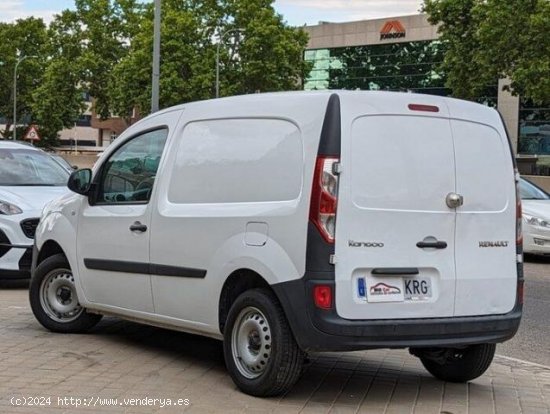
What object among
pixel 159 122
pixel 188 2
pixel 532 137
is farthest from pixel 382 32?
pixel 159 122

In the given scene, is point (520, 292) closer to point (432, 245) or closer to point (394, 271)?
point (432, 245)

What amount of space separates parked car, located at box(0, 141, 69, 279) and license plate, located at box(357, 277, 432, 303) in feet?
18.4

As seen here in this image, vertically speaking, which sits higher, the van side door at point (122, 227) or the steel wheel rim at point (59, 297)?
the van side door at point (122, 227)

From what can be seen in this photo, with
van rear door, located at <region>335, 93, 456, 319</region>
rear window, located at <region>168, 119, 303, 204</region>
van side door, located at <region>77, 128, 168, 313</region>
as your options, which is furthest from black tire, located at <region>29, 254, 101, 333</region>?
van rear door, located at <region>335, 93, 456, 319</region>

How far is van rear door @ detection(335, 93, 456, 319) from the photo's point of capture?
4.79m

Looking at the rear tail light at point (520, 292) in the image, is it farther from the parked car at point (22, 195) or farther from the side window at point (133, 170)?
the parked car at point (22, 195)

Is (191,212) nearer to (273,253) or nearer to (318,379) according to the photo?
(273,253)

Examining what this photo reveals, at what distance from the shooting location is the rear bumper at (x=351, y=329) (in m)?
4.72

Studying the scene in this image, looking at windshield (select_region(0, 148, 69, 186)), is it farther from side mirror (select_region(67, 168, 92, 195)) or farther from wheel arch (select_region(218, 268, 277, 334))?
wheel arch (select_region(218, 268, 277, 334))

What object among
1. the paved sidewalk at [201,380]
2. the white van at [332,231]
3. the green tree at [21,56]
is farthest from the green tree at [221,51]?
the white van at [332,231]

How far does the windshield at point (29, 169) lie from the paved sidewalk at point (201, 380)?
3712 mm

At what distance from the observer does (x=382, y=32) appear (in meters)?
67.4

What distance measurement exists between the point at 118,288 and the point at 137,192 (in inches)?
29.5

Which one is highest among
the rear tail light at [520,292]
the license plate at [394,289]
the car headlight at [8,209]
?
the car headlight at [8,209]
